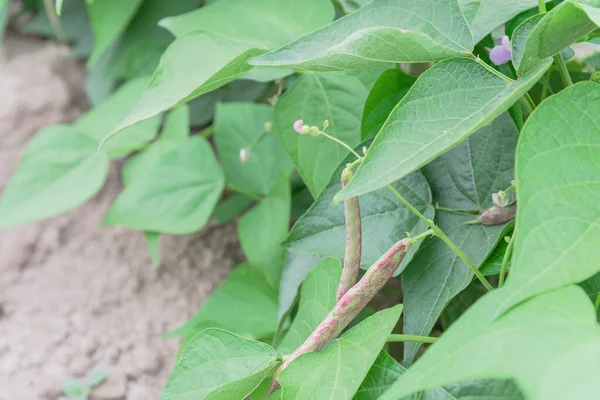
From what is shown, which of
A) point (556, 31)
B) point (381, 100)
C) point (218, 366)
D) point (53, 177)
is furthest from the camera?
point (53, 177)

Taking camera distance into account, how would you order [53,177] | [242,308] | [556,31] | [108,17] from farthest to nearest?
[108,17] < [53,177] < [242,308] < [556,31]

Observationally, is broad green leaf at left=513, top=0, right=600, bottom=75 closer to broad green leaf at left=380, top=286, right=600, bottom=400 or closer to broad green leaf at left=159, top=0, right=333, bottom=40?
broad green leaf at left=380, top=286, right=600, bottom=400

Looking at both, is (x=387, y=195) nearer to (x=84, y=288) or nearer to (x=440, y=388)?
(x=440, y=388)

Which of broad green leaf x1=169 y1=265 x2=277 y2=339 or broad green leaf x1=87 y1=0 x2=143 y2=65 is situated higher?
broad green leaf x1=87 y1=0 x2=143 y2=65

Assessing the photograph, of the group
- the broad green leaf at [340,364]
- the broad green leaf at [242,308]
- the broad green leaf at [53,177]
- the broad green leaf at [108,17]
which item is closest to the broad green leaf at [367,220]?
the broad green leaf at [340,364]

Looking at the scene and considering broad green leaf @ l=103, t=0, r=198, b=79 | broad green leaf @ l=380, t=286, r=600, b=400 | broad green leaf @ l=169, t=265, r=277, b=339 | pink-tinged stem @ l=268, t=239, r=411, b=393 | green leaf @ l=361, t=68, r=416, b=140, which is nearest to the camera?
broad green leaf @ l=380, t=286, r=600, b=400

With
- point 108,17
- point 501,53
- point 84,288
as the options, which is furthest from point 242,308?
point 108,17

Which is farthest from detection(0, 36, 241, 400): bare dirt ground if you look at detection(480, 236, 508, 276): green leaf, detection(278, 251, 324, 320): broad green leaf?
detection(480, 236, 508, 276): green leaf

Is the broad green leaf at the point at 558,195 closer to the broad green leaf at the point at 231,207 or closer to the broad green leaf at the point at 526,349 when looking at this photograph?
the broad green leaf at the point at 526,349
